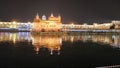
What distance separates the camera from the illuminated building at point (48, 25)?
85.8 metres

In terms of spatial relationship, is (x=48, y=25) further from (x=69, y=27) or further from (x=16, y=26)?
(x=69, y=27)

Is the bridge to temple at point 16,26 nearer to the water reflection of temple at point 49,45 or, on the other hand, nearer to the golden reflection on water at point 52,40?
the golden reflection on water at point 52,40

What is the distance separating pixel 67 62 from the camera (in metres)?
20.2

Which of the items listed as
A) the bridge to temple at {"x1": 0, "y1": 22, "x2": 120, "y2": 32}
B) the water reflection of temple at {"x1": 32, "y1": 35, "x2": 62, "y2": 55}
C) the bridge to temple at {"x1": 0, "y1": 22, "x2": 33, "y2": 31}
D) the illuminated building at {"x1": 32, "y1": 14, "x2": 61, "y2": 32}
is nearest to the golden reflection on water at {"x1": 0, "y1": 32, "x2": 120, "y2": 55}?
the water reflection of temple at {"x1": 32, "y1": 35, "x2": 62, "y2": 55}

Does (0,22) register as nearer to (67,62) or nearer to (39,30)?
(39,30)

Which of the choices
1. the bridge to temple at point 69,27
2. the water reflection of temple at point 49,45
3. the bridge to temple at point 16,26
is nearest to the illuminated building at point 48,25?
the bridge to temple at point 69,27

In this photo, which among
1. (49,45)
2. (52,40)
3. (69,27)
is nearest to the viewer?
(49,45)

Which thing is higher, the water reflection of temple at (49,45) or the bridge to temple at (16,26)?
the bridge to temple at (16,26)

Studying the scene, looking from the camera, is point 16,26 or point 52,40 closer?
point 52,40

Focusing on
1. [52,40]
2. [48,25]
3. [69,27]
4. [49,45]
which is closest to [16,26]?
[69,27]

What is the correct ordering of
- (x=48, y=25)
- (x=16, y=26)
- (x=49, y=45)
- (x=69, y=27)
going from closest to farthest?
(x=49, y=45) < (x=48, y=25) < (x=16, y=26) < (x=69, y=27)

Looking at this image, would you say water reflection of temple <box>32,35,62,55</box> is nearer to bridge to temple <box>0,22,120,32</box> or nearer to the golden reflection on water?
the golden reflection on water

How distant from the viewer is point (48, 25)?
87.9m

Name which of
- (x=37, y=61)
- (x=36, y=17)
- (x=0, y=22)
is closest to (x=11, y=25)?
(x=0, y=22)
